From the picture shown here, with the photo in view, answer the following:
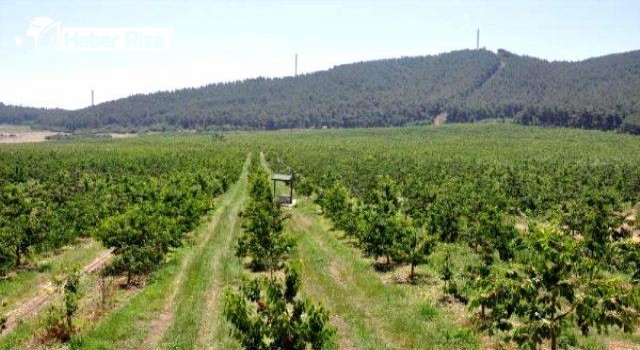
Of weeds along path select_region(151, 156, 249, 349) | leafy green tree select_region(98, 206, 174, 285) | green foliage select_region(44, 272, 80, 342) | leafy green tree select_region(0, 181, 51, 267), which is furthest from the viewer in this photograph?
leafy green tree select_region(0, 181, 51, 267)

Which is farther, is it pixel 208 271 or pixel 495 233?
pixel 495 233

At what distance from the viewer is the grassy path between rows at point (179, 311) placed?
1930 centimetres

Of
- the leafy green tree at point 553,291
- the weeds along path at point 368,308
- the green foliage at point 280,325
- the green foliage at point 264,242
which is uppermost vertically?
the leafy green tree at point 553,291

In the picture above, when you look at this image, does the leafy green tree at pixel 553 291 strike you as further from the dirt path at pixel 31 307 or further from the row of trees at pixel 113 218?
the row of trees at pixel 113 218

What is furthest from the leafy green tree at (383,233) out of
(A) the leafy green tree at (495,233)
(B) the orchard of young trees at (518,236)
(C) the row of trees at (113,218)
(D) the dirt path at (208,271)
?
(C) the row of trees at (113,218)

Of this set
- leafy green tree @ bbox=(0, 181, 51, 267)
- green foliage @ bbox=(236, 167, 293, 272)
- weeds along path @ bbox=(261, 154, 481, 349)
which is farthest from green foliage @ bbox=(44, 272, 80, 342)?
green foliage @ bbox=(236, 167, 293, 272)

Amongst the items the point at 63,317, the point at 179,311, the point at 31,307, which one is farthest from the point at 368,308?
the point at 31,307

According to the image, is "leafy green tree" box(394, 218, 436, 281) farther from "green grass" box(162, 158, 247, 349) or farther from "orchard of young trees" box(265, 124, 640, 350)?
"green grass" box(162, 158, 247, 349)

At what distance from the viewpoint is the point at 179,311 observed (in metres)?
22.5

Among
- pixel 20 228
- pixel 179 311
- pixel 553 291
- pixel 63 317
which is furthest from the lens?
pixel 20 228

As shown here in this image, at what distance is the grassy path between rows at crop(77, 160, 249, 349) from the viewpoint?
19297 mm

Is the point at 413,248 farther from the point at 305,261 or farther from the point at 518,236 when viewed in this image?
the point at 305,261

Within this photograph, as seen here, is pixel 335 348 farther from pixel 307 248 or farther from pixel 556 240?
pixel 307 248

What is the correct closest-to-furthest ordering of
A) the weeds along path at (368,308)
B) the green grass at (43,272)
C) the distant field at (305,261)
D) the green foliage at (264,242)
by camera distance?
the weeds along path at (368,308)
the distant field at (305,261)
the green grass at (43,272)
the green foliage at (264,242)
